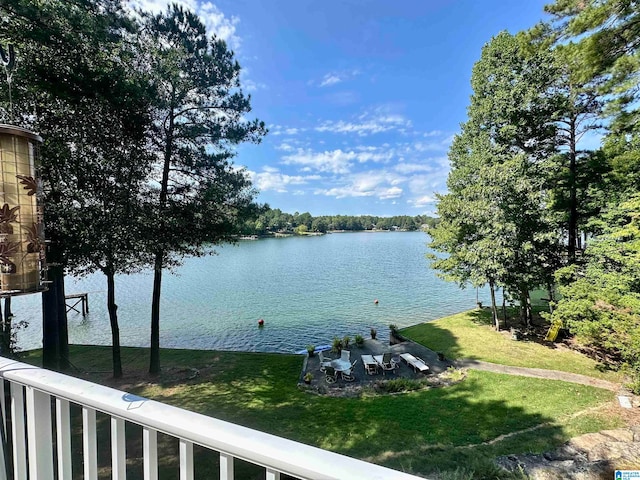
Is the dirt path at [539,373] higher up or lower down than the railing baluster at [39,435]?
lower down

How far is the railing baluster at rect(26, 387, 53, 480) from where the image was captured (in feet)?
3.98

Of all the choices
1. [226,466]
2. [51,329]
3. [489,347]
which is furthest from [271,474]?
[489,347]

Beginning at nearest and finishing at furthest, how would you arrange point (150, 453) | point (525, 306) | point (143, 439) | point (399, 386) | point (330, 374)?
point (143, 439) < point (150, 453) < point (399, 386) < point (330, 374) < point (525, 306)

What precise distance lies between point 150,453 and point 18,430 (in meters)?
0.81

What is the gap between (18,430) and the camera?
132 cm

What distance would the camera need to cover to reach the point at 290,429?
22.7ft

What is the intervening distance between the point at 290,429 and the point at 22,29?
9213 millimetres

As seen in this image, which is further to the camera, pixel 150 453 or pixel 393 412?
pixel 393 412

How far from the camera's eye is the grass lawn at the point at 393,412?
601 centimetres

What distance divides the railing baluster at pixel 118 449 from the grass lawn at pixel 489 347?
12720 mm

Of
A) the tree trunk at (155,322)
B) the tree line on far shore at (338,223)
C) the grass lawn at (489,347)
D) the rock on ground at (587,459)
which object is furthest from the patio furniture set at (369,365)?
the tree line on far shore at (338,223)

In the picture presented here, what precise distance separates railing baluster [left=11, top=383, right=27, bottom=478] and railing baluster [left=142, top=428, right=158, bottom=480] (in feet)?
2.38

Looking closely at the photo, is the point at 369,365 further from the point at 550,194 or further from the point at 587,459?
the point at 550,194

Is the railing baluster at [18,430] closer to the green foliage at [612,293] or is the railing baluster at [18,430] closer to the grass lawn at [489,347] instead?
the green foliage at [612,293]
